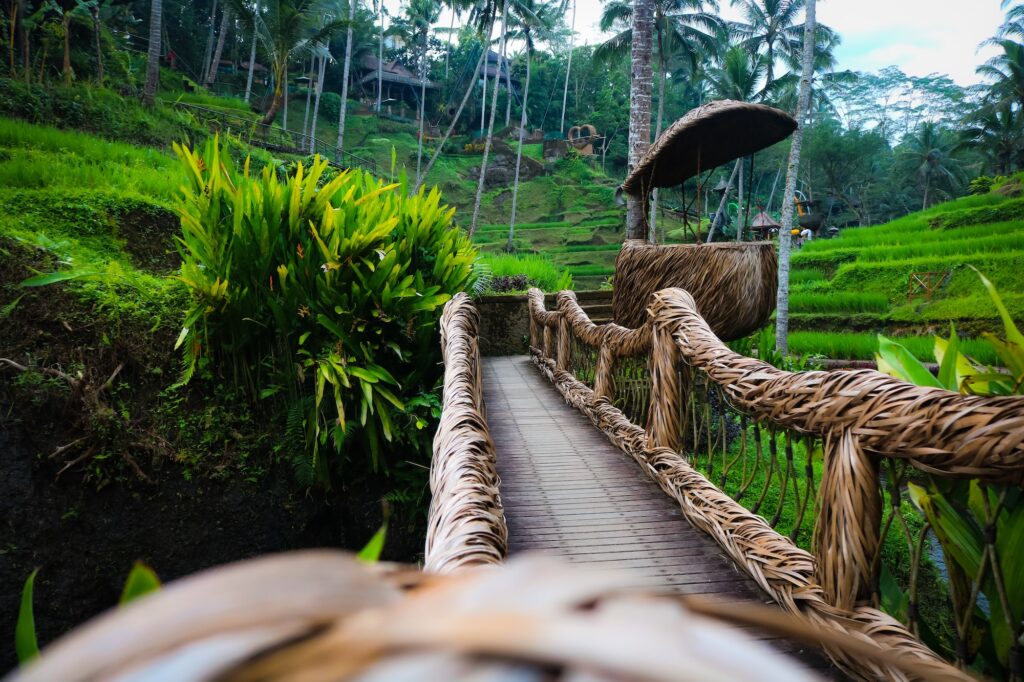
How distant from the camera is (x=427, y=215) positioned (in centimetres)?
441

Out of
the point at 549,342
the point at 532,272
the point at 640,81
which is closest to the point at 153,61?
the point at 532,272

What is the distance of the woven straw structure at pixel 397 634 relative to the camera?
188mm

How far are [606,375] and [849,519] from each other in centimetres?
224

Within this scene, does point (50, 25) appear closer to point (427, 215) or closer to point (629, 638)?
point (427, 215)

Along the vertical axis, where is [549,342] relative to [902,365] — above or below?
below

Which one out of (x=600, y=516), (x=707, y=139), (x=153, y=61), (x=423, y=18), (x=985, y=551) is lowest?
(x=600, y=516)

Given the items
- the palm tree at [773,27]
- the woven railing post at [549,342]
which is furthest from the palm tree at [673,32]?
the woven railing post at [549,342]

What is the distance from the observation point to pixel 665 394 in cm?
243

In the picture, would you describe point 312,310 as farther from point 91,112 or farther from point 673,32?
point 673,32

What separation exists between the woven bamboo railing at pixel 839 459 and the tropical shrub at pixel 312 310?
1932 mm

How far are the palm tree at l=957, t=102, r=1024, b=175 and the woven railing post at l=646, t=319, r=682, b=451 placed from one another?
37238 millimetres

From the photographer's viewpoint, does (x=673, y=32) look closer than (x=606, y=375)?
No

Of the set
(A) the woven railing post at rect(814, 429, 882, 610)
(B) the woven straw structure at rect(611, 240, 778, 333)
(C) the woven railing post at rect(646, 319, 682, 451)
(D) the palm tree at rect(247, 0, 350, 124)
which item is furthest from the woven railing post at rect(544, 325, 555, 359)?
(D) the palm tree at rect(247, 0, 350, 124)

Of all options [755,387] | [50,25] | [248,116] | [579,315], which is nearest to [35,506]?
[579,315]
